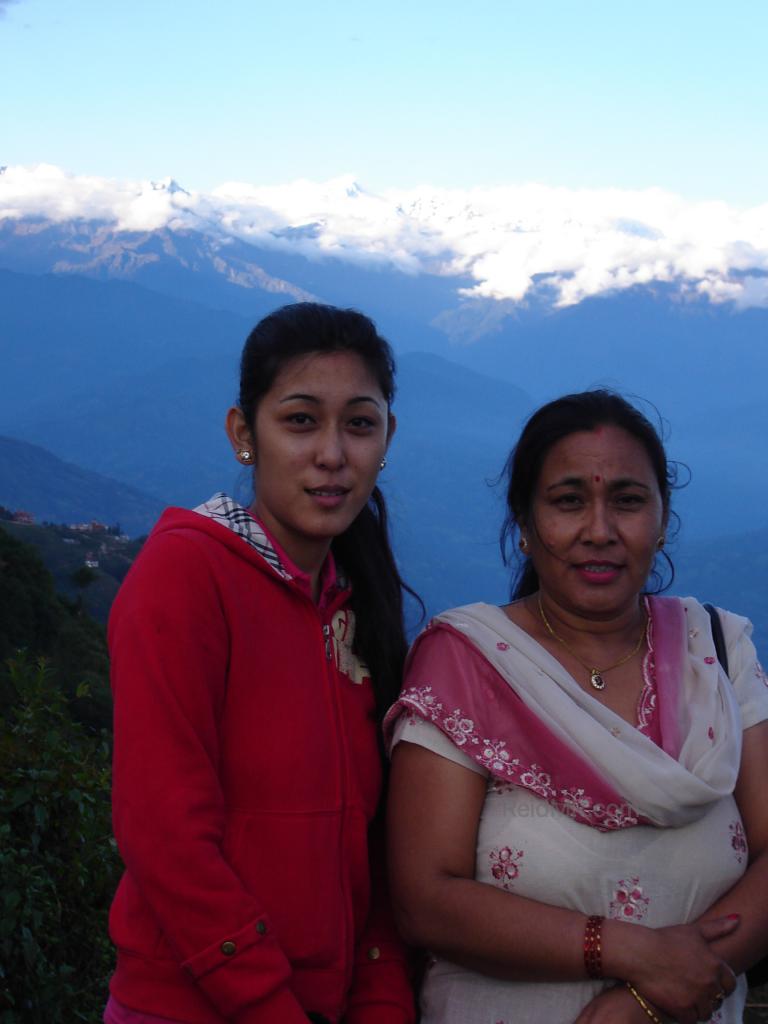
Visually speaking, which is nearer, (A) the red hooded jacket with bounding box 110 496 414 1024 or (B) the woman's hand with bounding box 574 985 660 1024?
(A) the red hooded jacket with bounding box 110 496 414 1024

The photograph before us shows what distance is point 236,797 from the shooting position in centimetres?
176

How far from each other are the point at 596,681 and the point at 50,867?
1490 mm

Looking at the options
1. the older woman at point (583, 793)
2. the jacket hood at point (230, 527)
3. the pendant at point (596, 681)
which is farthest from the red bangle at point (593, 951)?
the jacket hood at point (230, 527)

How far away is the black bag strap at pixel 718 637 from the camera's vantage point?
2289 millimetres

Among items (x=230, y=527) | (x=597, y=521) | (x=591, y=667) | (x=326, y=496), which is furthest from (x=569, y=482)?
(x=230, y=527)

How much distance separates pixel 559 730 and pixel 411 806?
0.32 metres

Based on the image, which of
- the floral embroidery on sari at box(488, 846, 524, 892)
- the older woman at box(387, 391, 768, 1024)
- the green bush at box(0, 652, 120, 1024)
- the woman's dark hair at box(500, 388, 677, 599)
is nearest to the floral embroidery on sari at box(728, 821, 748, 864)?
the older woman at box(387, 391, 768, 1024)

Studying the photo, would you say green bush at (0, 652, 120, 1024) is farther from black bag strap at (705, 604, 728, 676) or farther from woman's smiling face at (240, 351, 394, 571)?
black bag strap at (705, 604, 728, 676)

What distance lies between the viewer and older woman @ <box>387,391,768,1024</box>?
1.91 metres

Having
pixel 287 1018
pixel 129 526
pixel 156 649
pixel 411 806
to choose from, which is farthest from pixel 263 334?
pixel 129 526

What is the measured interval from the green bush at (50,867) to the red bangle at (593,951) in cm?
118

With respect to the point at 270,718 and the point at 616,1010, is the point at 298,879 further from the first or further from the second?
the point at 616,1010

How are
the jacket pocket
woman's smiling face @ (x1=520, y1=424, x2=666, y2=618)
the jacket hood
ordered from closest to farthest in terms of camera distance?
the jacket pocket, the jacket hood, woman's smiling face @ (x1=520, y1=424, x2=666, y2=618)

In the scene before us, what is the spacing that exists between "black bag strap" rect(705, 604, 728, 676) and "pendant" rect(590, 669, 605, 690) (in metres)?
0.28
